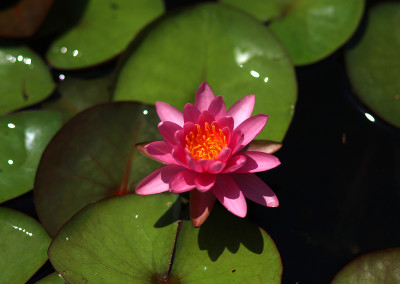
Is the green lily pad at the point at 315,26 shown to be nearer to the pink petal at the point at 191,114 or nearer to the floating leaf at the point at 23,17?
the pink petal at the point at 191,114

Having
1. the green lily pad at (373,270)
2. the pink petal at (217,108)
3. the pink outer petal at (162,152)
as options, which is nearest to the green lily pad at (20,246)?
the pink outer petal at (162,152)


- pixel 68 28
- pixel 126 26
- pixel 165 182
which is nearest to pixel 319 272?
pixel 165 182

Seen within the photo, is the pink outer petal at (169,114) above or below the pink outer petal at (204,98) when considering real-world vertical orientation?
below

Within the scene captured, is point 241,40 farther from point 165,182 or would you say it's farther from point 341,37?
point 165,182

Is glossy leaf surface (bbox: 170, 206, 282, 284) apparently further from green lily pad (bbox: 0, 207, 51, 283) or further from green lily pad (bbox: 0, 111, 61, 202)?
green lily pad (bbox: 0, 111, 61, 202)

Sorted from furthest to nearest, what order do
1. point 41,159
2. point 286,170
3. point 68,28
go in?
point 68,28, point 286,170, point 41,159

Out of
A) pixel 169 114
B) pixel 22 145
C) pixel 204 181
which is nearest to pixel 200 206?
pixel 204 181
